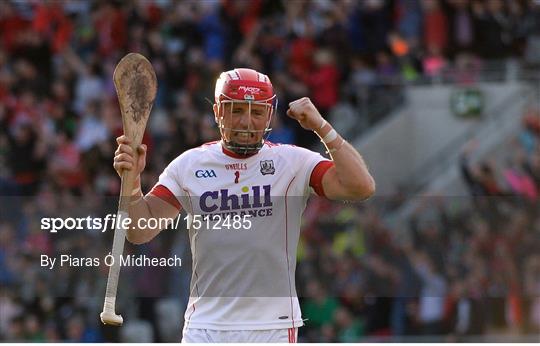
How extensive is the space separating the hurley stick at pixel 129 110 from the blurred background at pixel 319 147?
475 centimetres

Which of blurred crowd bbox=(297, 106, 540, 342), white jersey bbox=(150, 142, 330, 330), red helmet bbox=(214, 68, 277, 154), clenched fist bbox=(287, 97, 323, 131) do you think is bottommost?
white jersey bbox=(150, 142, 330, 330)

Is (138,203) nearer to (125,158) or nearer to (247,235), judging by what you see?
(125,158)

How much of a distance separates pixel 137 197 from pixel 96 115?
334 inches

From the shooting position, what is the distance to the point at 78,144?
14.2 meters

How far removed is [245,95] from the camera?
243 inches

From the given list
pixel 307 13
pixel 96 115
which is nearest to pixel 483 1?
pixel 307 13

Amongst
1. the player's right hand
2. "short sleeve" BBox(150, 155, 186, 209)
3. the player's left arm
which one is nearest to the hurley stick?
the player's right hand

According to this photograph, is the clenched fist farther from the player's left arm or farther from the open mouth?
the open mouth

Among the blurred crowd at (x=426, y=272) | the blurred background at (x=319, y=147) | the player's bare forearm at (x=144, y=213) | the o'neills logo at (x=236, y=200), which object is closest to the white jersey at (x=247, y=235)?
the o'neills logo at (x=236, y=200)

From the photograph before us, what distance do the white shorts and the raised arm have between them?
51 cm

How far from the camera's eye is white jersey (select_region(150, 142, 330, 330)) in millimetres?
6039

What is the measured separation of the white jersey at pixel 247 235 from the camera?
604cm

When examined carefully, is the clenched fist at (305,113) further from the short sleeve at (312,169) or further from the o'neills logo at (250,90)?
the o'neills logo at (250,90)

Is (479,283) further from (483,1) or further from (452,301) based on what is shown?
(483,1)
